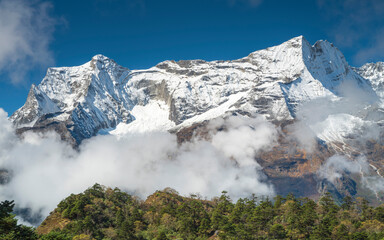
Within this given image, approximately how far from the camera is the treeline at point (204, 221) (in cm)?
10531

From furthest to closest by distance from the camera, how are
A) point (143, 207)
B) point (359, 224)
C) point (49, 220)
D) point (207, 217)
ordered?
point (143, 207)
point (207, 217)
point (49, 220)
point (359, 224)

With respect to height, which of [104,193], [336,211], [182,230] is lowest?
[182,230]

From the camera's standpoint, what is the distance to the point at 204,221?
12162 centimetres

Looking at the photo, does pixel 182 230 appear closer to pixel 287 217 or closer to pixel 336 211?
pixel 287 217

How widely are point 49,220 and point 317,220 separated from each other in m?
82.6

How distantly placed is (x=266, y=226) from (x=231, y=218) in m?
12.4

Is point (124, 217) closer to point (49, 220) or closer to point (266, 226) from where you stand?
point (49, 220)

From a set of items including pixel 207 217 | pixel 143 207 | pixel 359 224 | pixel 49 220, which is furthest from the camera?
pixel 143 207

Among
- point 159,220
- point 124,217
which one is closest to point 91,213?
point 124,217

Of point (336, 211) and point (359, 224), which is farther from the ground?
point (336, 211)

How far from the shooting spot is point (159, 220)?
128 m

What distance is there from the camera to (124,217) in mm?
127625

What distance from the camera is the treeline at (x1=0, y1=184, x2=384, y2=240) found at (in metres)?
105

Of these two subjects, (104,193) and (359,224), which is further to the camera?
(104,193)
